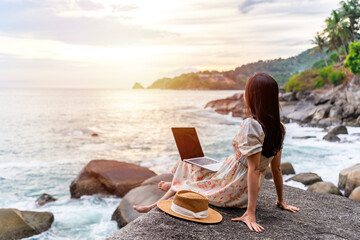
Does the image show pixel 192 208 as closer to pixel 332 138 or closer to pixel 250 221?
pixel 250 221

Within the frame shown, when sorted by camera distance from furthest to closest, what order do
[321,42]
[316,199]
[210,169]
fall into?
1. [321,42]
2. [316,199]
3. [210,169]

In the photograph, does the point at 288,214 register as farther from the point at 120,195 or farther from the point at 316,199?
the point at 120,195

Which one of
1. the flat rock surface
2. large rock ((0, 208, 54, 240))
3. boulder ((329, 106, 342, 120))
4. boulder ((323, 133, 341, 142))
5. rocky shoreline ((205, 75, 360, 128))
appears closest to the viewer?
the flat rock surface

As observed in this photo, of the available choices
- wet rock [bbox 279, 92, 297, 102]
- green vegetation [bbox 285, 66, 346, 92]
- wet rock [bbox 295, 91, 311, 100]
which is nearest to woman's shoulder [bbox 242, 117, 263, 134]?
wet rock [bbox 279, 92, 297, 102]

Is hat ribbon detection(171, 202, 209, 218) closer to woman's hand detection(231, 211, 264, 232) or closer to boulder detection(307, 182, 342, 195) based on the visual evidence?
woman's hand detection(231, 211, 264, 232)

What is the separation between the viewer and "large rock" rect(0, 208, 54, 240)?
7.01m

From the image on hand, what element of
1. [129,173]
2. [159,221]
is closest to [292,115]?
[129,173]

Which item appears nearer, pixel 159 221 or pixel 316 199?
pixel 159 221

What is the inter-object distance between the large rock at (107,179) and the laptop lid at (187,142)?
5.89 metres

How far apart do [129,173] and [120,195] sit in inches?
28.9

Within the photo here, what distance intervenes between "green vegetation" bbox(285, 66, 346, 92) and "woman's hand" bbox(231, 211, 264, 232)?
44872 millimetres

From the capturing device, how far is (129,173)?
34.3ft

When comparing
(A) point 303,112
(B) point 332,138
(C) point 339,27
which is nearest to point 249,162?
(B) point 332,138

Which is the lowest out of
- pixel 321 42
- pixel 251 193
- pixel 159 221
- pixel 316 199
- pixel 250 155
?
pixel 316 199
